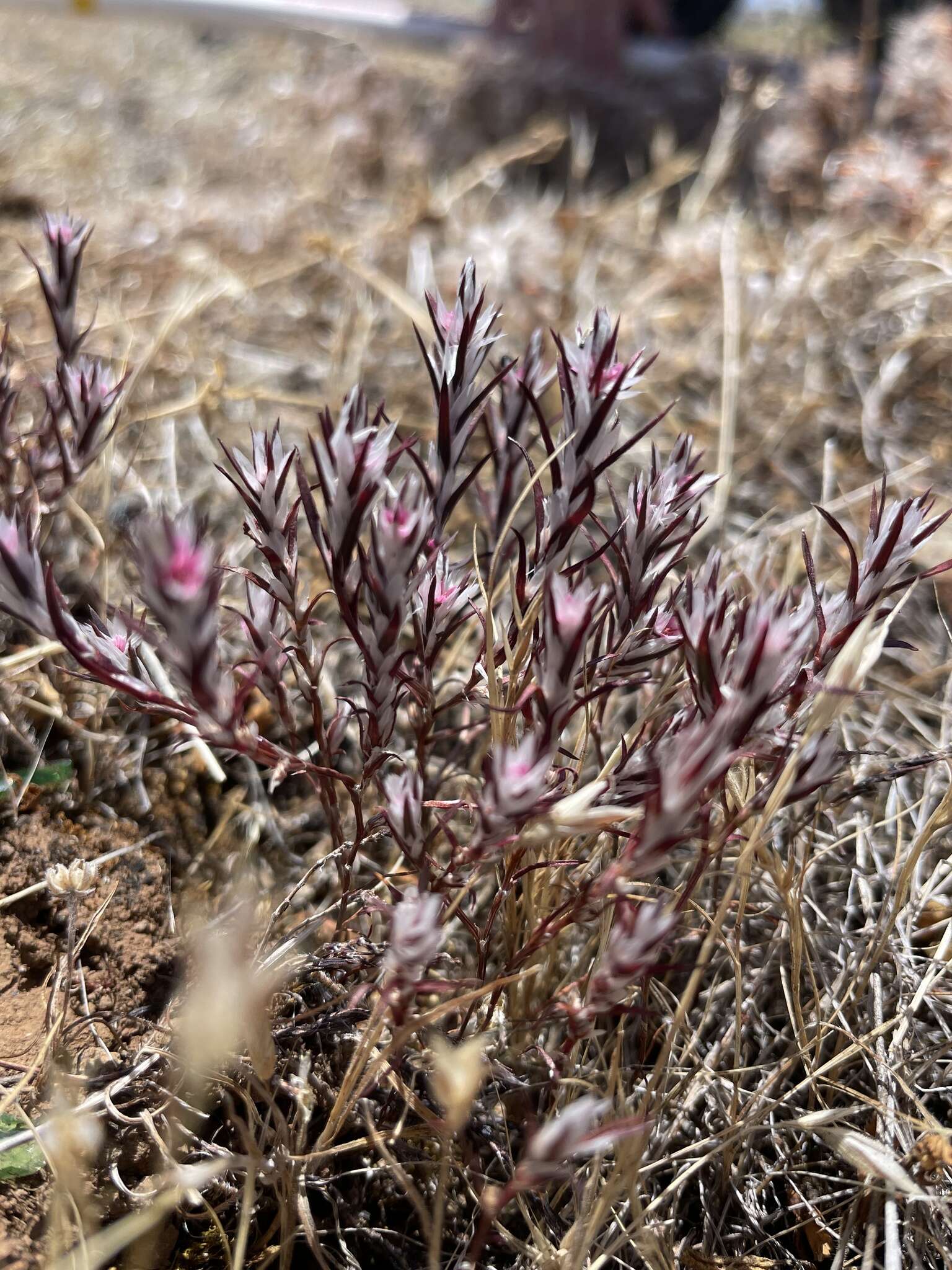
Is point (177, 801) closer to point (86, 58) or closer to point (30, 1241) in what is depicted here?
point (30, 1241)

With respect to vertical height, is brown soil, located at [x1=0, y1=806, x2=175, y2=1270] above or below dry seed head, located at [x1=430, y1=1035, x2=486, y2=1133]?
below

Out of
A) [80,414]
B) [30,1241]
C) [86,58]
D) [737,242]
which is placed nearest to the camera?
[30,1241]

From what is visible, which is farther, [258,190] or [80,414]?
[258,190]

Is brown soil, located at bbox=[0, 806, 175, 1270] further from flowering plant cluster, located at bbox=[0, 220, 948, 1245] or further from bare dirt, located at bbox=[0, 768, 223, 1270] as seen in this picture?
→ flowering plant cluster, located at bbox=[0, 220, 948, 1245]

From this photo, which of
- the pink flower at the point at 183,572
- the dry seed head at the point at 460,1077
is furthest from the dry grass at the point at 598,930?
the pink flower at the point at 183,572

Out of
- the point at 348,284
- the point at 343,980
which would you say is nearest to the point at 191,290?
the point at 348,284

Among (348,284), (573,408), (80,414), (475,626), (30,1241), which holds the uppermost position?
(573,408)

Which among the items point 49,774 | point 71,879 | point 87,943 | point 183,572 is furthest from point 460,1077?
point 49,774

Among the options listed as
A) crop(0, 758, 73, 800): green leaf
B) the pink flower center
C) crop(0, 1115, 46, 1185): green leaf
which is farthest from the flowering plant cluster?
crop(0, 1115, 46, 1185): green leaf
